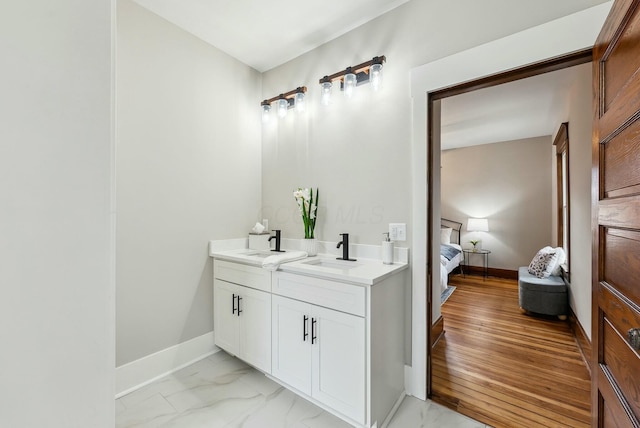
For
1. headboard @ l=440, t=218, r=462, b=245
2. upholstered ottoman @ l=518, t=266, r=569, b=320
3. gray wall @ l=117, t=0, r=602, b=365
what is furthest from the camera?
headboard @ l=440, t=218, r=462, b=245

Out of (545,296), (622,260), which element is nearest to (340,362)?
(622,260)

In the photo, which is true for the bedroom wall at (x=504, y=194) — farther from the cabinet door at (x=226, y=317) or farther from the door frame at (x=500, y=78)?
the cabinet door at (x=226, y=317)

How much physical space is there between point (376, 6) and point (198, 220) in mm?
2105

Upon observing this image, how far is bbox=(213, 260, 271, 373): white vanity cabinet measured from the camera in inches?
78.4

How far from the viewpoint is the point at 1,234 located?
54 cm

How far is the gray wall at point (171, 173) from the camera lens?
1946 millimetres

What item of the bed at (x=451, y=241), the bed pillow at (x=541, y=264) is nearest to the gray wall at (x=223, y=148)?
the bed pillow at (x=541, y=264)

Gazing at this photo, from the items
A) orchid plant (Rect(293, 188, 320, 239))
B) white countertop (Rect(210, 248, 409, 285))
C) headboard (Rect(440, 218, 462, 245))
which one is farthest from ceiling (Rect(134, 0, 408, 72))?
headboard (Rect(440, 218, 462, 245))

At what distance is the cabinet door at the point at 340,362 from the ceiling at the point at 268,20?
2063 mm

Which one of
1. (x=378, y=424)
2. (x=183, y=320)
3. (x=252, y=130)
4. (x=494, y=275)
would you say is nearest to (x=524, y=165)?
(x=494, y=275)

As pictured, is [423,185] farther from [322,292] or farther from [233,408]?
[233,408]

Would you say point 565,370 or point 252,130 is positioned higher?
point 252,130

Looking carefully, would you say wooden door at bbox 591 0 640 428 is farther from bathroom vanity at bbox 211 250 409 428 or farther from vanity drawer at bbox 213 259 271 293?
vanity drawer at bbox 213 259 271 293

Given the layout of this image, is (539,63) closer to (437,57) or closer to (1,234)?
(437,57)
